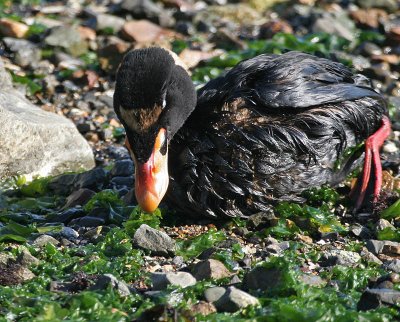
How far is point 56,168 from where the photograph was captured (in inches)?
333

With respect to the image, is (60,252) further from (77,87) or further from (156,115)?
(77,87)

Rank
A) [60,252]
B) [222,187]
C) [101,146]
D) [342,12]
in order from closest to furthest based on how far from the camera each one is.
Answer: [60,252], [222,187], [101,146], [342,12]

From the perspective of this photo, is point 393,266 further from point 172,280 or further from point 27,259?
point 27,259

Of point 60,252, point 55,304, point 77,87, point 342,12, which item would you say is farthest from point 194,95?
point 342,12

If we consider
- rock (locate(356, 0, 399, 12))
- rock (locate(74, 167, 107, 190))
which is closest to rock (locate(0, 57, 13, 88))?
rock (locate(74, 167, 107, 190))

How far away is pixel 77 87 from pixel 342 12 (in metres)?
4.51

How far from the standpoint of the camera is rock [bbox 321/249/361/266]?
616cm

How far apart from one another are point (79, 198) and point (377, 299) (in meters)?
3.13

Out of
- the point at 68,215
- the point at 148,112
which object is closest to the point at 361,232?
the point at 148,112

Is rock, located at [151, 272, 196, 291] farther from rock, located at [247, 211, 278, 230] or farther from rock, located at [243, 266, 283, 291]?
rock, located at [247, 211, 278, 230]

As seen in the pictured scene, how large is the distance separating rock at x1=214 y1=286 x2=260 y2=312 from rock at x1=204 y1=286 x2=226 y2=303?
0.06m

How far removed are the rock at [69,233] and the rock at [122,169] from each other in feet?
4.59

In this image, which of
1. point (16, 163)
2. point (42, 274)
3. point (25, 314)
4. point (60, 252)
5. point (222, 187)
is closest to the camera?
point (25, 314)

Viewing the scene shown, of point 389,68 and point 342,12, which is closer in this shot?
point 389,68
